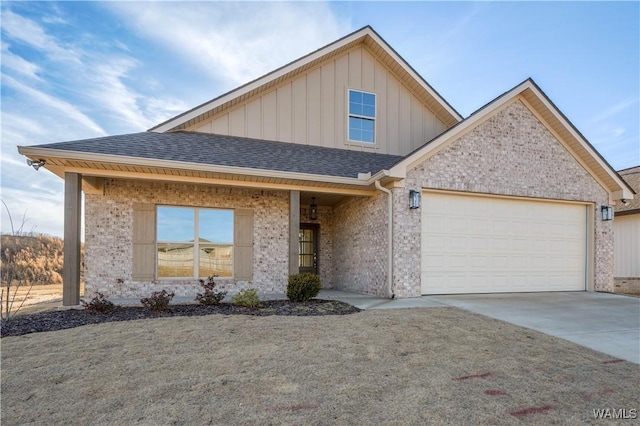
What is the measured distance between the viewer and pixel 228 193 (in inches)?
377

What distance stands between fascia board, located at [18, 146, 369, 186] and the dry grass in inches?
126

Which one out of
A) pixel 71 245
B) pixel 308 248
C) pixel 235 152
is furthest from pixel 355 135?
pixel 71 245

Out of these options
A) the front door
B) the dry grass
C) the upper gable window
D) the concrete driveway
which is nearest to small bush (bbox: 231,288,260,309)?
the dry grass

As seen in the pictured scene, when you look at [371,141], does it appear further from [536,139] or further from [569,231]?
[569,231]

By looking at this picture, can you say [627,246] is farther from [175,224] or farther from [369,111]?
[175,224]

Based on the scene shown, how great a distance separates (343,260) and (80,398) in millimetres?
8359

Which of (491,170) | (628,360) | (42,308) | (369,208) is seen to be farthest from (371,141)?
(42,308)

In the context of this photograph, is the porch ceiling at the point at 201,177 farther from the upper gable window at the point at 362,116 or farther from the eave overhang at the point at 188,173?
the upper gable window at the point at 362,116

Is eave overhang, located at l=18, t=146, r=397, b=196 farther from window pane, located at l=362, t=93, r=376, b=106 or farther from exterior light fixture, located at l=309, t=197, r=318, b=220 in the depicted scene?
window pane, located at l=362, t=93, r=376, b=106

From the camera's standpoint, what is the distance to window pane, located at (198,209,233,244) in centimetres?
934

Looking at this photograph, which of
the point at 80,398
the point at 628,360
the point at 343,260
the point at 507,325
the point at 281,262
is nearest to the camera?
the point at 80,398

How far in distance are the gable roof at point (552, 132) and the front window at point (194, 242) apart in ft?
15.2

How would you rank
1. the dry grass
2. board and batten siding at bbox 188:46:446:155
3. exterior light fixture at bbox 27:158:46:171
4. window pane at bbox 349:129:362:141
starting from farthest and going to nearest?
window pane at bbox 349:129:362:141 → board and batten siding at bbox 188:46:446:155 → exterior light fixture at bbox 27:158:46:171 → the dry grass

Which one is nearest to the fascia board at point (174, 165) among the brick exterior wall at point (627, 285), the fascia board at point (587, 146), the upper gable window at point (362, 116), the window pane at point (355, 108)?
the upper gable window at point (362, 116)
